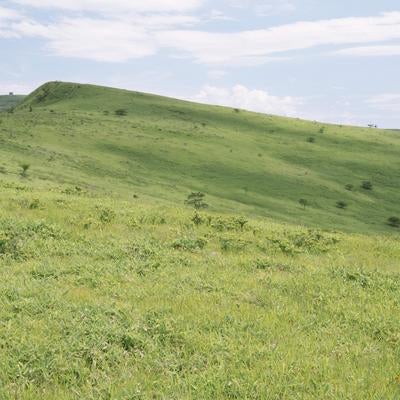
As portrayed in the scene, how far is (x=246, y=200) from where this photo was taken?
6500 centimetres

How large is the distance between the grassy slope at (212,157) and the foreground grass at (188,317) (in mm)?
34989

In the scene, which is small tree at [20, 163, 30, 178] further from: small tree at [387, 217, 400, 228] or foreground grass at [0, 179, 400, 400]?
small tree at [387, 217, 400, 228]

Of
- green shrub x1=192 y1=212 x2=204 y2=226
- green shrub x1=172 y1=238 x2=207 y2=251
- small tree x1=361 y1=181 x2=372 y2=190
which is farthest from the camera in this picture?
small tree x1=361 y1=181 x2=372 y2=190

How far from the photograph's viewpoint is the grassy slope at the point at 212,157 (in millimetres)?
61000

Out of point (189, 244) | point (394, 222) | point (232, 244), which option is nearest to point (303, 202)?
point (394, 222)

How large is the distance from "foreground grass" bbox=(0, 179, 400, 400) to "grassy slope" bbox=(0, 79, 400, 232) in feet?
115

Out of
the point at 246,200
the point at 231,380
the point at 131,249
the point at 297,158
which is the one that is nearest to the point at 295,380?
the point at 231,380

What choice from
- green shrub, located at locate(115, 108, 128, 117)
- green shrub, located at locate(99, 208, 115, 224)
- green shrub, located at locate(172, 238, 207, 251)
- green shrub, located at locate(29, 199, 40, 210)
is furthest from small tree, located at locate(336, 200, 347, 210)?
green shrub, located at locate(172, 238, 207, 251)

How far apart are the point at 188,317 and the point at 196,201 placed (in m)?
Answer: 45.6

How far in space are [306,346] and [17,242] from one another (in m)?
9.90

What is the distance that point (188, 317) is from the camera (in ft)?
34.1

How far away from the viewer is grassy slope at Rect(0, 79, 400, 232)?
6100 centimetres

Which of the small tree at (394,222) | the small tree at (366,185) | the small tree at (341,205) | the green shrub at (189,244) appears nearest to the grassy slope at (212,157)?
Answer: the small tree at (366,185)

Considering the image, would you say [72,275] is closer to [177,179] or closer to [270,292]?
[270,292]
